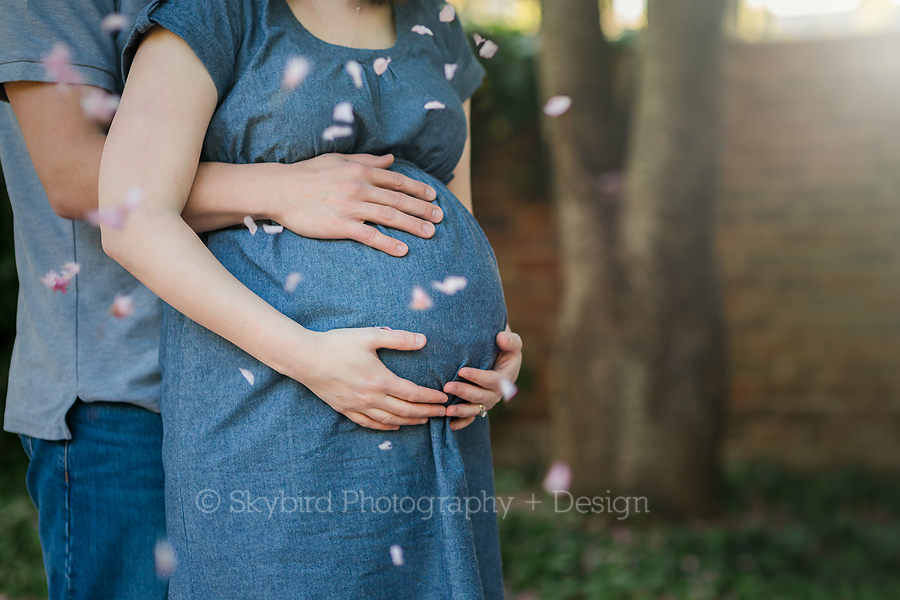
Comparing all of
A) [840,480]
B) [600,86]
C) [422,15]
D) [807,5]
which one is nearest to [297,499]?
[422,15]

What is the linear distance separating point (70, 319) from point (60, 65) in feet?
1.46

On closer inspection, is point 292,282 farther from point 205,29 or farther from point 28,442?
point 28,442

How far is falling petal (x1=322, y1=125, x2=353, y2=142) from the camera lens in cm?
124

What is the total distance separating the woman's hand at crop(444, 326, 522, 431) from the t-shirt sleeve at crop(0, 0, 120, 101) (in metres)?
0.79

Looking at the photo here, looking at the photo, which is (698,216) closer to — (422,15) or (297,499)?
(422,15)

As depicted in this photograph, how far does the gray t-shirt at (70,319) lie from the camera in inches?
50.5

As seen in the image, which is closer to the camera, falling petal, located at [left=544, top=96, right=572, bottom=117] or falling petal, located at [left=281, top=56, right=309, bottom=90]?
falling petal, located at [left=281, top=56, right=309, bottom=90]

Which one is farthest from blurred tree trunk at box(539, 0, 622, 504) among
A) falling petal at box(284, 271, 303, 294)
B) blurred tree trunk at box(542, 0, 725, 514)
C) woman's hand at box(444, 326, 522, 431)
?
falling petal at box(284, 271, 303, 294)

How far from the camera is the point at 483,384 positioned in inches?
50.4

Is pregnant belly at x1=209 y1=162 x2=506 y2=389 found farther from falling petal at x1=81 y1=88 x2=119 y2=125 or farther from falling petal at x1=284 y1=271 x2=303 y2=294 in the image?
falling petal at x1=81 y1=88 x2=119 y2=125

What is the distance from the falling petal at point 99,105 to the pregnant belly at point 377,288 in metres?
0.27

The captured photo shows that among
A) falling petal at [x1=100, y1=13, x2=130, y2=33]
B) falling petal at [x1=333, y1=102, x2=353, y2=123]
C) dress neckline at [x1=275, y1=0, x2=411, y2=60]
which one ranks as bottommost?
falling petal at [x1=333, y1=102, x2=353, y2=123]

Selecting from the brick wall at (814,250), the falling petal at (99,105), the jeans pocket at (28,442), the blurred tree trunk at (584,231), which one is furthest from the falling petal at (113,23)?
the brick wall at (814,250)

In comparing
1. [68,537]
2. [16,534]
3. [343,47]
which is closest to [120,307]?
[68,537]
